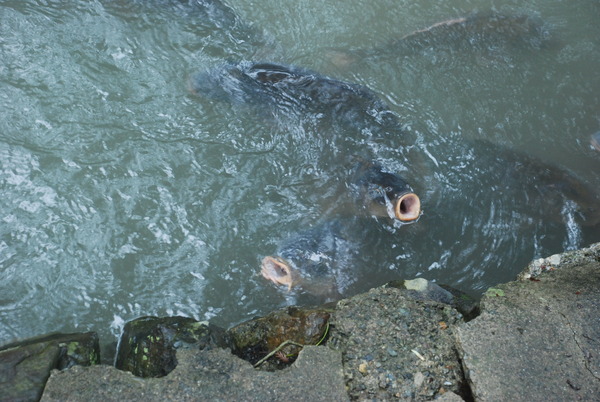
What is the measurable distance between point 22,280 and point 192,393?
191cm

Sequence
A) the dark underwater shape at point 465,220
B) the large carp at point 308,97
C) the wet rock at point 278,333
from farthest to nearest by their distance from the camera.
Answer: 1. the large carp at point 308,97
2. the dark underwater shape at point 465,220
3. the wet rock at point 278,333

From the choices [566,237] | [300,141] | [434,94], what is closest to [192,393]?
[300,141]

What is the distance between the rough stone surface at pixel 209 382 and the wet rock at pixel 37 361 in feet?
0.34

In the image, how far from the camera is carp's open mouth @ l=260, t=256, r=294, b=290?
167 inches

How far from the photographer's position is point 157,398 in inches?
108

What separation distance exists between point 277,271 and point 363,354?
1366 millimetres

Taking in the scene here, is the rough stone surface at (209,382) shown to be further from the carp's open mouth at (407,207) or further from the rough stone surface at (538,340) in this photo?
the carp's open mouth at (407,207)

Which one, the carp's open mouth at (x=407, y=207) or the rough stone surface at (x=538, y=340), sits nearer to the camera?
the rough stone surface at (x=538, y=340)

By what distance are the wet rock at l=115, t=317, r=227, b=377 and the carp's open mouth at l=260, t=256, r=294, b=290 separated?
98cm

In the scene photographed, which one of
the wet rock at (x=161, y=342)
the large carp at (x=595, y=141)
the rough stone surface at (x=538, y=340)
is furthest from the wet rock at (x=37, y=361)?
the large carp at (x=595, y=141)

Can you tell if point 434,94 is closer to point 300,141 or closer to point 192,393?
point 300,141

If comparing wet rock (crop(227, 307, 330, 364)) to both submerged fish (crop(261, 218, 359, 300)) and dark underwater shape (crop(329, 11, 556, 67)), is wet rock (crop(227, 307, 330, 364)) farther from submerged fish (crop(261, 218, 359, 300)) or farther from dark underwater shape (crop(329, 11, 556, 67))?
dark underwater shape (crop(329, 11, 556, 67))

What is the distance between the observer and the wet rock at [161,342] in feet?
10.00

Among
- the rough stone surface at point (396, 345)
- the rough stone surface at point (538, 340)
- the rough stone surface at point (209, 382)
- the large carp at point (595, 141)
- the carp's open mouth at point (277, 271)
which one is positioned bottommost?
the carp's open mouth at point (277, 271)
